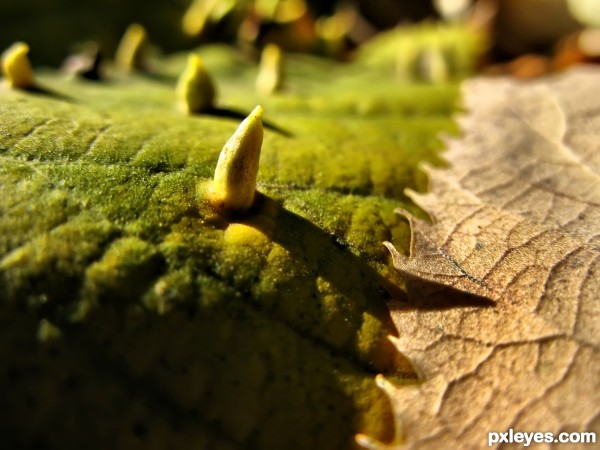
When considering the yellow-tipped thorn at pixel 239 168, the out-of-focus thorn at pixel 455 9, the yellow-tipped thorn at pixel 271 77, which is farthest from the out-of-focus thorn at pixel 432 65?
the yellow-tipped thorn at pixel 239 168

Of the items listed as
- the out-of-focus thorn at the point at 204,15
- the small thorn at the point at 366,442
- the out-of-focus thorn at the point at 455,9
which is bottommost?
the small thorn at the point at 366,442

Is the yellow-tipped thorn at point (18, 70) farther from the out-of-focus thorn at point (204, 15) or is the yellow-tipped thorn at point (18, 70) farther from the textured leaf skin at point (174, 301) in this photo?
the out-of-focus thorn at point (204, 15)

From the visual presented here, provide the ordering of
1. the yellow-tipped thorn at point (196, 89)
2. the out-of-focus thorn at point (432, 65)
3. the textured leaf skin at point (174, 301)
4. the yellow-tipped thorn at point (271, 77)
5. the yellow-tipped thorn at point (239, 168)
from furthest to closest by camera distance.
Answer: the out-of-focus thorn at point (432, 65)
the yellow-tipped thorn at point (271, 77)
the yellow-tipped thorn at point (196, 89)
the yellow-tipped thorn at point (239, 168)
the textured leaf skin at point (174, 301)

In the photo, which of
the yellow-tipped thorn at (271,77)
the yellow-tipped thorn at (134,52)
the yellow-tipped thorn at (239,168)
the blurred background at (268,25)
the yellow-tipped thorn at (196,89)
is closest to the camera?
the yellow-tipped thorn at (239,168)

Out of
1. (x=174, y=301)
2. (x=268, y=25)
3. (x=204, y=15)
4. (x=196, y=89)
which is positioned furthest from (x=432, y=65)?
(x=174, y=301)

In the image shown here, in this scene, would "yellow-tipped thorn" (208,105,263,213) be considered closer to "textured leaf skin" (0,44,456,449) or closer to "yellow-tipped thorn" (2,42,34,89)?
"textured leaf skin" (0,44,456,449)

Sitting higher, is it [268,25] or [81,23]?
[268,25]

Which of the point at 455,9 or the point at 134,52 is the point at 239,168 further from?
the point at 455,9
